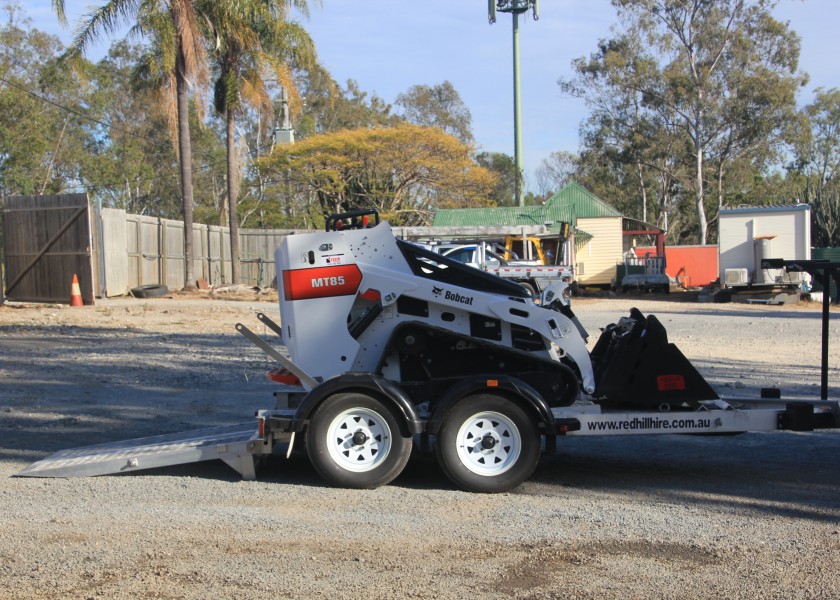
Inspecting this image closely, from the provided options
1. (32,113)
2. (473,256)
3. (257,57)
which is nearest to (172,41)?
(257,57)

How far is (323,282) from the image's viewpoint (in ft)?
22.1

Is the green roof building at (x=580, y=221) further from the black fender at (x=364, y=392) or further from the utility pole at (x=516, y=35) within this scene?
the black fender at (x=364, y=392)

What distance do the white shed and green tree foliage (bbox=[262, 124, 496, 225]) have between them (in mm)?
17632

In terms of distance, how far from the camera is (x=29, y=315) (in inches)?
776

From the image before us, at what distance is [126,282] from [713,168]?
3760 cm

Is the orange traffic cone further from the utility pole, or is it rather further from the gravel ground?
the utility pole

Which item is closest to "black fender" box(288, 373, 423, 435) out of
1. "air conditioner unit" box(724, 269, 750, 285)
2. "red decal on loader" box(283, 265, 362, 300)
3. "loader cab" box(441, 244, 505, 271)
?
"red decal on loader" box(283, 265, 362, 300)

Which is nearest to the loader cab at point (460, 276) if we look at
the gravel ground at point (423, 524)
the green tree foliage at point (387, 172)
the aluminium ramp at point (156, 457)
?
the gravel ground at point (423, 524)

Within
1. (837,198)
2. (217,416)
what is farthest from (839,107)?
(217,416)

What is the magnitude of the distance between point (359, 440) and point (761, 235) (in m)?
30.1

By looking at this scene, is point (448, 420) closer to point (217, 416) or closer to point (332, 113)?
point (217, 416)

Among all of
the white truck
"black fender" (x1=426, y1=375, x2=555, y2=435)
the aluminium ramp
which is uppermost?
the white truck

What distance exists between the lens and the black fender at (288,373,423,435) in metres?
6.31

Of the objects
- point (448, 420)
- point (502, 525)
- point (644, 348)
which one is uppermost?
point (644, 348)
